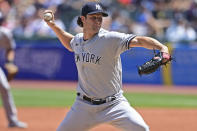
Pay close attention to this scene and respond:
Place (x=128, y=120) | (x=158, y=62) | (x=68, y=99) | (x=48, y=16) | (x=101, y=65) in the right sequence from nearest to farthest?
(x=158, y=62) < (x=128, y=120) < (x=101, y=65) < (x=48, y=16) < (x=68, y=99)

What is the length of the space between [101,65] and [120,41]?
0.37 meters

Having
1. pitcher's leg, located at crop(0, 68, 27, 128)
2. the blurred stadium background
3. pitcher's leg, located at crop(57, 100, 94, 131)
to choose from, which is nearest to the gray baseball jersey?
pitcher's leg, located at crop(57, 100, 94, 131)

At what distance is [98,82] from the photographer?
20.2ft

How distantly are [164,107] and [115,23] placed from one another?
6.19 meters

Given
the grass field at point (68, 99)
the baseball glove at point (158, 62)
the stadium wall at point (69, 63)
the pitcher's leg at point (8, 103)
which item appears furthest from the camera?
the stadium wall at point (69, 63)

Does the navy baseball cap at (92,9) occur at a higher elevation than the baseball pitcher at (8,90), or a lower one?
higher

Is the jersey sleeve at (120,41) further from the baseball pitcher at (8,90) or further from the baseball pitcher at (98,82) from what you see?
the baseball pitcher at (8,90)

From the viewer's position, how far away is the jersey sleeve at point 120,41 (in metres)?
5.90

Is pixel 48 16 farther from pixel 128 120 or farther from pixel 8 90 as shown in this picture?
pixel 8 90

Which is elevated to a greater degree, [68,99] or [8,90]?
[8,90]

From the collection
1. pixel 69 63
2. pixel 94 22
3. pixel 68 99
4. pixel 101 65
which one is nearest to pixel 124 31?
pixel 69 63

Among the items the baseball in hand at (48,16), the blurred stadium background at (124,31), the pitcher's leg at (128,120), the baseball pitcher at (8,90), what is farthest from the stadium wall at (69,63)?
the pitcher's leg at (128,120)

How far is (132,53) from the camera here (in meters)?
17.8

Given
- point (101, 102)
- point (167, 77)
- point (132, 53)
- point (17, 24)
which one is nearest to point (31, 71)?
point (17, 24)
